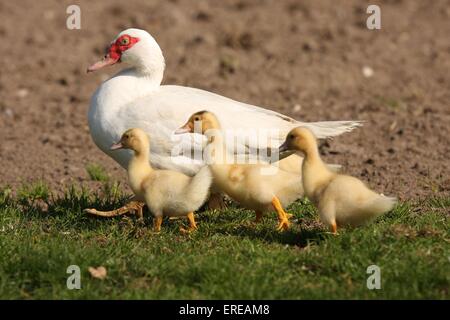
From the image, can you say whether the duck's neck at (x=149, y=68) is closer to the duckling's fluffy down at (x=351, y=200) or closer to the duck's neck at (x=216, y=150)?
the duck's neck at (x=216, y=150)

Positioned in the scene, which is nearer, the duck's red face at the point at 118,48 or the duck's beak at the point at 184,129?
the duck's beak at the point at 184,129

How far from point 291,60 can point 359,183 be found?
640 cm

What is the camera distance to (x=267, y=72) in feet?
38.5

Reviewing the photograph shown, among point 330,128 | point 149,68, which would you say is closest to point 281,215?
point 330,128

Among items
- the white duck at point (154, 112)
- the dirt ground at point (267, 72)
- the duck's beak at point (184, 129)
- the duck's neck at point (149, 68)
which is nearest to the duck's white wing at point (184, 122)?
the white duck at point (154, 112)

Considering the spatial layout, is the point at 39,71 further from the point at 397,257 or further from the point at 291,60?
the point at 397,257

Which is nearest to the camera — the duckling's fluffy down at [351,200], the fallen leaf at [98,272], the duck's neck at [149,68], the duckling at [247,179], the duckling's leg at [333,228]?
the fallen leaf at [98,272]

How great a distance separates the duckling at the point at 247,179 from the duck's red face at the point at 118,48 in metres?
1.22

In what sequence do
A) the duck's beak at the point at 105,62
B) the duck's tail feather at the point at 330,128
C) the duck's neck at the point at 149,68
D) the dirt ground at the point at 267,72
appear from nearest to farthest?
the duck's tail feather at the point at 330,128
the duck's neck at the point at 149,68
the duck's beak at the point at 105,62
the dirt ground at the point at 267,72

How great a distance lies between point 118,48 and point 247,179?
1.91 m

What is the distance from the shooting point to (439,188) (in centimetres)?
752

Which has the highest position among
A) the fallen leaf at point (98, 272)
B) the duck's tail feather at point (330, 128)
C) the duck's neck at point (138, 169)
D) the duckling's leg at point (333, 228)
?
the duck's tail feather at point (330, 128)

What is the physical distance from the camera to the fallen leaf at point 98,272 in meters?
5.41

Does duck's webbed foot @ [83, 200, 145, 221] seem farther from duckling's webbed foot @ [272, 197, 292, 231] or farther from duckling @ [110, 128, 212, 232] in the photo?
duckling's webbed foot @ [272, 197, 292, 231]
